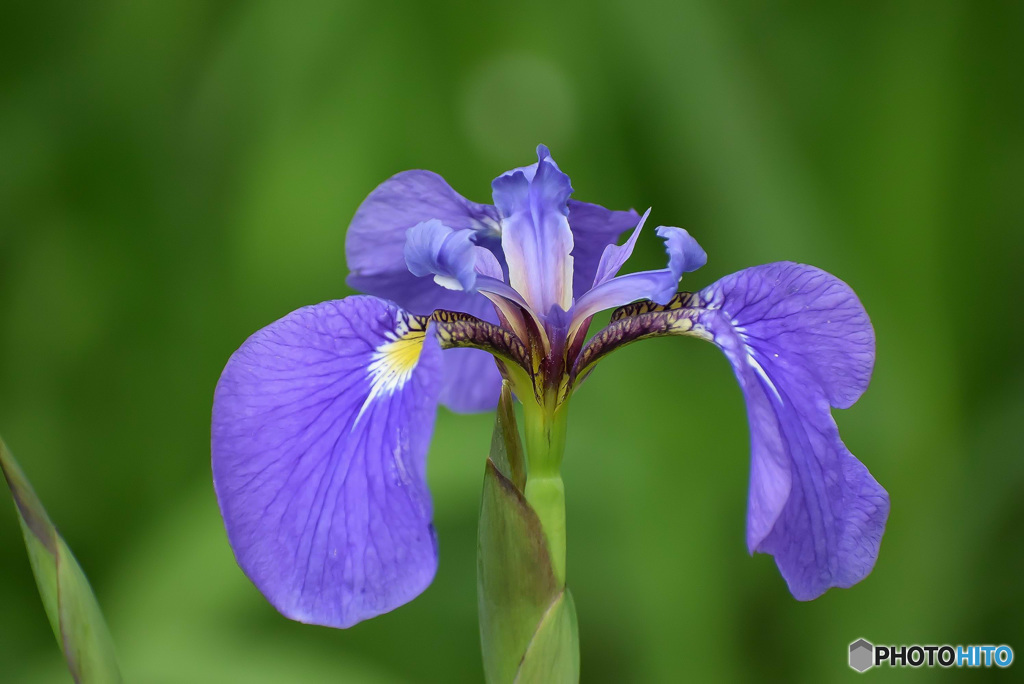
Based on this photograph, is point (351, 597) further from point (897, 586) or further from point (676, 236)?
point (897, 586)

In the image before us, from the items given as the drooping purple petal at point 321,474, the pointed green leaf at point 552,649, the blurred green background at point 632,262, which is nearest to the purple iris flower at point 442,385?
the drooping purple petal at point 321,474

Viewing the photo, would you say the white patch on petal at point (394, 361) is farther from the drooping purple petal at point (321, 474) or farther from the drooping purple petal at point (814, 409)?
the drooping purple petal at point (814, 409)

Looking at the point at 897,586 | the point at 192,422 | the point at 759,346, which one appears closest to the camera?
the point at 759,346

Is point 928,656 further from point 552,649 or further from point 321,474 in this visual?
point 321,474

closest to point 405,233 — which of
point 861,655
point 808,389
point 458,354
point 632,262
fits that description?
point 458,354

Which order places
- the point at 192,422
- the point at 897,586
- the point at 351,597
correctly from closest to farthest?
the point at 351,597 → the point at 897,586 → the point at 192,422

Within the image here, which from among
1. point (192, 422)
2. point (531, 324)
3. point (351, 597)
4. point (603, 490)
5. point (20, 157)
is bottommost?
point (603, 490)

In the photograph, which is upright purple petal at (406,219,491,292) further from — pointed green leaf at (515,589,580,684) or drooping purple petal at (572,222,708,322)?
pointed green leaf at (515,589,580,684)

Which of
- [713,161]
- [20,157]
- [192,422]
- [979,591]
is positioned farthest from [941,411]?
[20,157]
